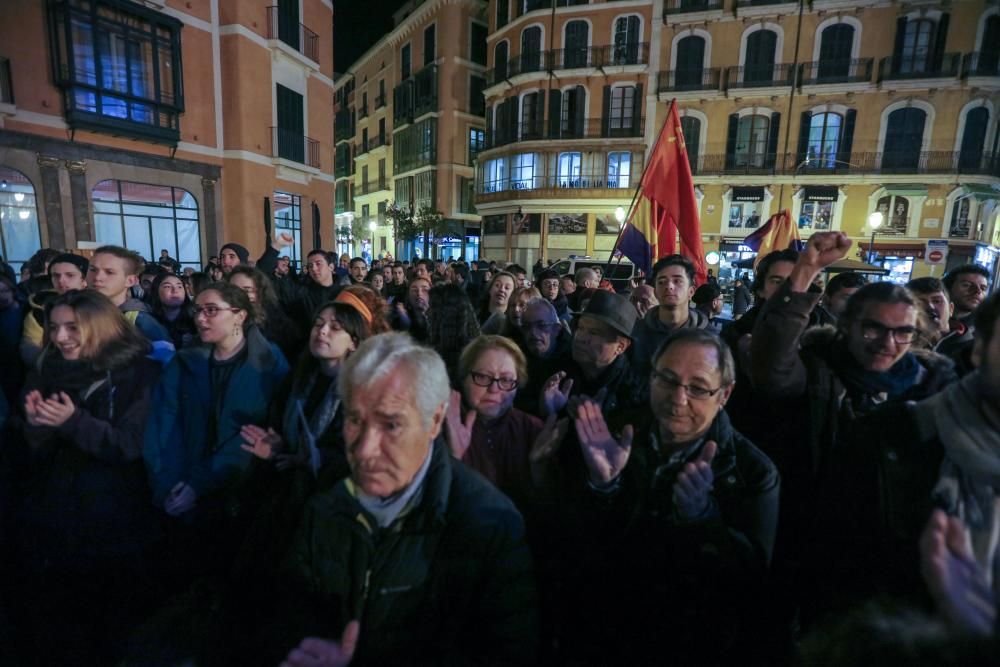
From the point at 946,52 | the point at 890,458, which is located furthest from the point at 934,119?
the point at 890,458

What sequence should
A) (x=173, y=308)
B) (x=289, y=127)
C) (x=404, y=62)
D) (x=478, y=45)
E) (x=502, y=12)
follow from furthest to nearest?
1. (x=404, y=62)
2. (x=478, y=45)
3. (x=502, y=12)
4. (x=289, y=127)
5. (x=173, y=308)

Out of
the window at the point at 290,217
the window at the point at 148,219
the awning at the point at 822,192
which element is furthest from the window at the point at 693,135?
the window at the point at 148,219

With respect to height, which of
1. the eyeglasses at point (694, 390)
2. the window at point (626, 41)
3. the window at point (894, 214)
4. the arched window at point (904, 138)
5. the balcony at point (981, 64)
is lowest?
the eyeglasses at point (694, 390)

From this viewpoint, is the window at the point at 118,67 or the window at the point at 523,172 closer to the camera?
the window at the point at 118,67

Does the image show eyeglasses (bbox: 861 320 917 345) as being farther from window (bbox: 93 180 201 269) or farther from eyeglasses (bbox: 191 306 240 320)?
window (bbox: 93 180 201 269)

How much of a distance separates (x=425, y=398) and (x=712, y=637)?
4.53ft

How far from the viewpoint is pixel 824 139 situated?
24969 millimetres

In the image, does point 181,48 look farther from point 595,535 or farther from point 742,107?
point 742,107

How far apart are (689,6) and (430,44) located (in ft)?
59.5

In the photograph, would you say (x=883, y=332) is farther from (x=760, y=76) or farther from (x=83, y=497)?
(x=760, y=76)

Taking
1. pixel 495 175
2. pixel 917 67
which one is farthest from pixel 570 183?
pixel 917 67

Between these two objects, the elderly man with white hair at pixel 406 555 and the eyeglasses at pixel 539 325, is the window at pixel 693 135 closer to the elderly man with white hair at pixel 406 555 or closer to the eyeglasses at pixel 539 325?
the eyeglasses at pixel 539 325

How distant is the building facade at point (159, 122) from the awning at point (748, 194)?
21.1 m

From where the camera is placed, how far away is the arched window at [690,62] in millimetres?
25953
